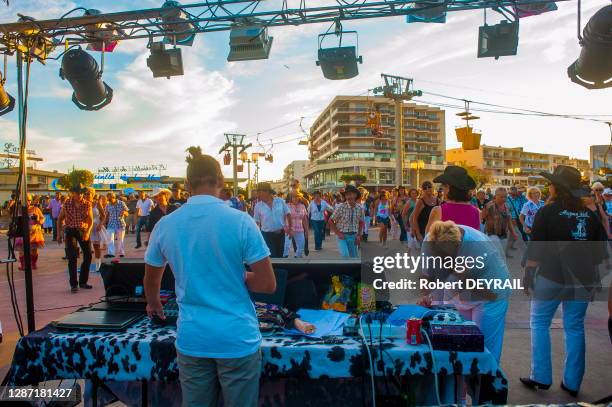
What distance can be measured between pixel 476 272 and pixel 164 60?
6.95 metres

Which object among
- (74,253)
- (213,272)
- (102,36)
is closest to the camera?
(213,272)

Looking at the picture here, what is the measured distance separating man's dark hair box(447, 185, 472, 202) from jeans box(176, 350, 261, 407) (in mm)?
2983

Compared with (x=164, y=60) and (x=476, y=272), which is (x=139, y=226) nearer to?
(x=164, y=60)

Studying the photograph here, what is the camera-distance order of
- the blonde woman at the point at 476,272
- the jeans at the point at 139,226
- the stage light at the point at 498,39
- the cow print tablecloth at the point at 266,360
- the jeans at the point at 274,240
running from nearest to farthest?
the cow print tablecloth at the point at 266,360 → the blonde woman at the point at 476,272 → the stage light at the point at 498,39 → the jeans at the point at 274,240 → the jeans at the point at 139,226

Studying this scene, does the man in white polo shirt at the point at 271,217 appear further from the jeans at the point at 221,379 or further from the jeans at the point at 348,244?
the jeans at the point at 221,379

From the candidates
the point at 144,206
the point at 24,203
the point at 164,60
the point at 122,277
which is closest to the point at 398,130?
the point at 144,206

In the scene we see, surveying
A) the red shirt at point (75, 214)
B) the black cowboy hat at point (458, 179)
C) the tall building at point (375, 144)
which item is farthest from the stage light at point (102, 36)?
the tall building at point (375, 144)

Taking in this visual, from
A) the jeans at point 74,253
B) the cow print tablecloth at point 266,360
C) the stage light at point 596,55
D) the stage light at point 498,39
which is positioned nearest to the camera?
the cow print tablecloth at point 266,360

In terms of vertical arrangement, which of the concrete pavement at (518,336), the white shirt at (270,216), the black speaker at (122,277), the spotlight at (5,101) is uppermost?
the spotlight at (5,101)

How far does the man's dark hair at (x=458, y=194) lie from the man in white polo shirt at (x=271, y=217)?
451 cm

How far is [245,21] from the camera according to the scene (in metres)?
7.39

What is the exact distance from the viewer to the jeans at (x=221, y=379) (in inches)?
81.1

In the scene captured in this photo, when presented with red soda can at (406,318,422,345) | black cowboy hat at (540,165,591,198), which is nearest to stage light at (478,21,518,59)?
black cowboy hat at (540,165,591,198)

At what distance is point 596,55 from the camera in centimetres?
601
